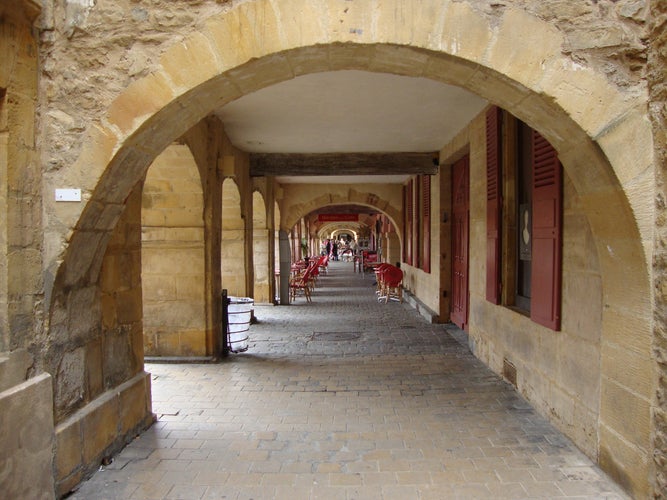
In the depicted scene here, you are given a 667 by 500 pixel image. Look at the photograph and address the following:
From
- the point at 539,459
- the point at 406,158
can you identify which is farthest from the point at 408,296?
the point at 539,459

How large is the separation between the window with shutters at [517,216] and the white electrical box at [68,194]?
322 cm

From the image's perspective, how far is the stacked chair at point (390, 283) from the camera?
11.1 meters

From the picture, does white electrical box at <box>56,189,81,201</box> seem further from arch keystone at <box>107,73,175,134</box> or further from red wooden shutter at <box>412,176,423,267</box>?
red wooden shutter at <box>412,176,423,267</box>

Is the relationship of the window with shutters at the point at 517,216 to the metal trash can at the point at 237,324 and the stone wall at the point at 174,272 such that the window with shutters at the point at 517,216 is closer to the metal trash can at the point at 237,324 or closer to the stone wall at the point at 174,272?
the metal trash can at the point at 237,324

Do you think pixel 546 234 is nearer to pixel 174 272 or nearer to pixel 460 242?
pixel 460 242

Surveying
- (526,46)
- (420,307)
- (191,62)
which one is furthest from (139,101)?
(420,307)

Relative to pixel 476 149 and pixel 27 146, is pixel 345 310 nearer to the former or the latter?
pixel 476 149

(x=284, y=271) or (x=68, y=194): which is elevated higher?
(x=68, y=194)

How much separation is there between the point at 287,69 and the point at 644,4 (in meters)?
1.81

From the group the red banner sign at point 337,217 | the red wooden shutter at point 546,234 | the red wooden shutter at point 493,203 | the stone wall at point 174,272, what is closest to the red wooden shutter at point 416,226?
the red wooden shutter at point 493,203

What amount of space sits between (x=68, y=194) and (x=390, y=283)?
358 inches

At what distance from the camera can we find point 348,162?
821 centimetres

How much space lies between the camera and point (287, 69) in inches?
103

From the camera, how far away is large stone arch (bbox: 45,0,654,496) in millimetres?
2254
